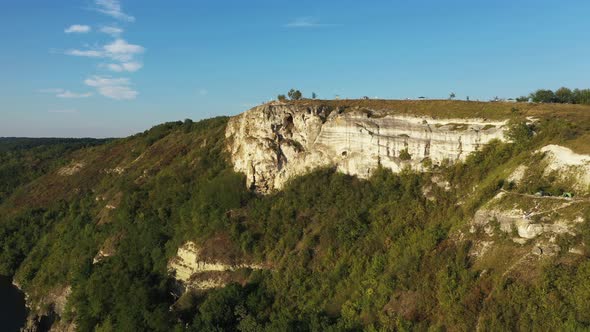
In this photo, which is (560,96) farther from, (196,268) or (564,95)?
(196,268)

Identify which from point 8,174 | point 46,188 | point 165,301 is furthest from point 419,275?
point 8,174

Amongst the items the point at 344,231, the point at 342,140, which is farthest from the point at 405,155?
the point at 344,231

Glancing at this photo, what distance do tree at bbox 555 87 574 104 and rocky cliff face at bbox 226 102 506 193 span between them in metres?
19.4

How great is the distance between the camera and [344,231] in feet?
137

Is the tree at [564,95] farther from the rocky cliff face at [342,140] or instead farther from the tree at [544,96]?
the rocky cliff face at [342,140]

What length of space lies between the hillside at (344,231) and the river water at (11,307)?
5.92ft

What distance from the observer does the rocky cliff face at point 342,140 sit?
41812 millimetres

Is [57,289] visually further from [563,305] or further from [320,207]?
[563,305]

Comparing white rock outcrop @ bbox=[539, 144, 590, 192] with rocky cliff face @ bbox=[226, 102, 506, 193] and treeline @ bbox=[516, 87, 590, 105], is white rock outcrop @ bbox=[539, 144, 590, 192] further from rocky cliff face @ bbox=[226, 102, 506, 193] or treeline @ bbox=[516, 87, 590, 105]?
treeline @ bbox=[516, 87, 590, 105]

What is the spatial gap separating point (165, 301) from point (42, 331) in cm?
2108

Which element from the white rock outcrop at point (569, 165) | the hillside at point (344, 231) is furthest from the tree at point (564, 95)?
the white rock outcrop at point (569, 165)

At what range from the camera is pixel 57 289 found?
189 feet

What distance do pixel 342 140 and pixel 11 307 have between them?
Result: 189 ft

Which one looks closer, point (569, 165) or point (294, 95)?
point (569, 165)
